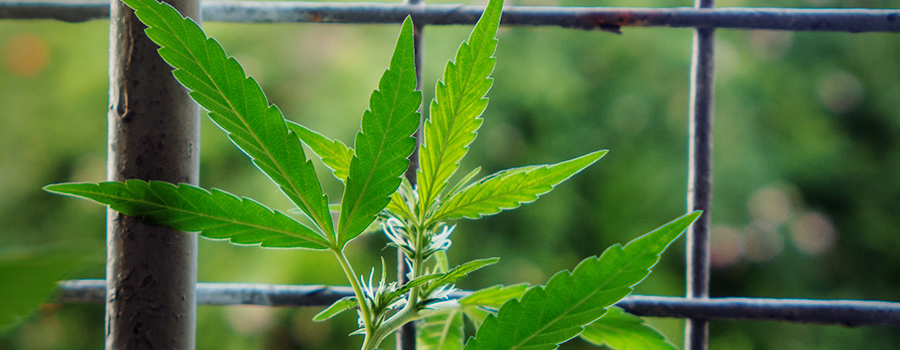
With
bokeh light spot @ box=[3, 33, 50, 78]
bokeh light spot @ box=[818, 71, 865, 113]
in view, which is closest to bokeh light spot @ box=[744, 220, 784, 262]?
bokeh light spot @ box=[818, 71, 865, 113]

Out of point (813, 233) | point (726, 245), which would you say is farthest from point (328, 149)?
point (813, 233)

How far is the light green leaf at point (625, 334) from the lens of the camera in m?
0.24

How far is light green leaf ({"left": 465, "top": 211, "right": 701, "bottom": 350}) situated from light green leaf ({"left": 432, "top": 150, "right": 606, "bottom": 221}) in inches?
1.4

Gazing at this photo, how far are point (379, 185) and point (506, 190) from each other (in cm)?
6

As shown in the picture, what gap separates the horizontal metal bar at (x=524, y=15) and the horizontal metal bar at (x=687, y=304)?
0.17 m

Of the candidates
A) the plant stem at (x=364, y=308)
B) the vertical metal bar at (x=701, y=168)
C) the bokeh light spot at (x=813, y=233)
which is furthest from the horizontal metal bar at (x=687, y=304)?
the bokeh light spot at (x=813, y=233)

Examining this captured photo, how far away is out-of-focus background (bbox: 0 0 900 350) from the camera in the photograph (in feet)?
4.14

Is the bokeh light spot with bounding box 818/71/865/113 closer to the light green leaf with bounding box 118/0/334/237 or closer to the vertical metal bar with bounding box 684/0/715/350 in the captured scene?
the vertical metal bar with bounding box 684/0/715/350

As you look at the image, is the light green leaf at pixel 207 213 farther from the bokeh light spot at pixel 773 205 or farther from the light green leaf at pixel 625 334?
the bokeh light spot at pixel 773 205

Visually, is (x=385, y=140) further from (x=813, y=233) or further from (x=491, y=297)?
(x=813, y=233)

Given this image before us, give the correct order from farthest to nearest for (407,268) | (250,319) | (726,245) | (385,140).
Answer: (726,245) < (250,319) < (407,268) < (385,140)

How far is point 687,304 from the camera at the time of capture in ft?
1.05

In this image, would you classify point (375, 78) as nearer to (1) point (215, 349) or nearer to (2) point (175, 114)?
(1) point (215, 349)

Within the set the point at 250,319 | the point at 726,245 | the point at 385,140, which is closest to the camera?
the point at 385,140
